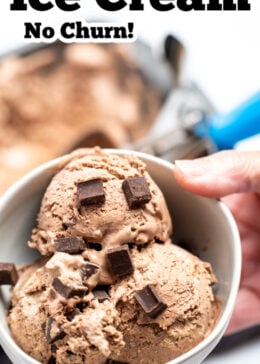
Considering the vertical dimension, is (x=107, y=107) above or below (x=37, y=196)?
below

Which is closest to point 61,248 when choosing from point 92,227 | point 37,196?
point 92,227

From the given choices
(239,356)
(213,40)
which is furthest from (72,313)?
(213,40)

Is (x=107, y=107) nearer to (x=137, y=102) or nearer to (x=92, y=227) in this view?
(x=137, y=102)

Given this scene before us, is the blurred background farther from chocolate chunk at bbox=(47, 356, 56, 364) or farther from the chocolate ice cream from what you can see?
chocolate chunk at bbox=(47, 356, 56, 364)

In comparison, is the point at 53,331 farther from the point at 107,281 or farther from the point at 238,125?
the point at 238,125

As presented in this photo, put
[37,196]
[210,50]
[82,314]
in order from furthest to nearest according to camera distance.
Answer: [210,50] < [37,196] < [82,314]

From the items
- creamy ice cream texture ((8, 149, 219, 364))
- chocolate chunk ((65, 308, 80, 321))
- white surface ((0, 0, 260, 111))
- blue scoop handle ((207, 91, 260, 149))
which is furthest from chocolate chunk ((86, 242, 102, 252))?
white surface ((0, 0, 260, 111))
